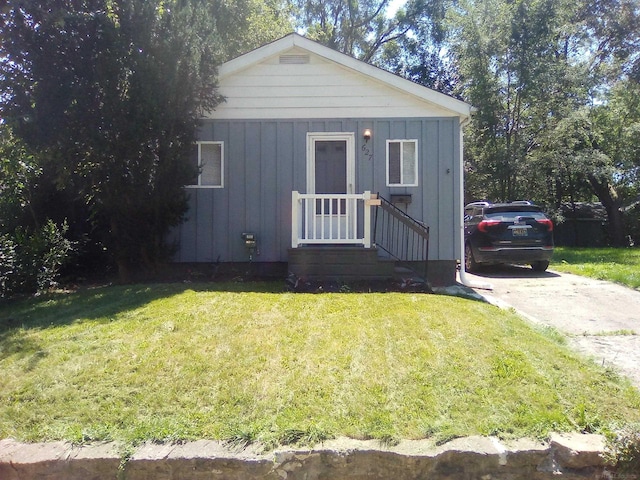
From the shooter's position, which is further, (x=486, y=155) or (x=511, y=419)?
(x=486, y=155)

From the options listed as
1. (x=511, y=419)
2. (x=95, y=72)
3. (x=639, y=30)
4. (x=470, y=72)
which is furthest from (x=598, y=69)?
(x=511, y=419)

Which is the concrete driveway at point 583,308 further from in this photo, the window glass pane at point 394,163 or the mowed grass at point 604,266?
the window glass pane at point 394,163

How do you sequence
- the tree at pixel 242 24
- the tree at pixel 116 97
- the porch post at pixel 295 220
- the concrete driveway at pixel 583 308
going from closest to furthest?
1. the concrete driveway at pixel 583 308
2. the tree at pixel 116 97
3. the porch post at pixel 295 220
4. the tree at pixel 242 24

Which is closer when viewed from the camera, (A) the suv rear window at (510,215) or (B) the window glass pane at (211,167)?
(B) the window glass pane at (211,167)

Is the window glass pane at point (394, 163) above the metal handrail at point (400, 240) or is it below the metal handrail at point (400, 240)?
above

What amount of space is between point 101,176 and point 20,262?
1894 millimetres

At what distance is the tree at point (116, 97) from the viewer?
23.4ft

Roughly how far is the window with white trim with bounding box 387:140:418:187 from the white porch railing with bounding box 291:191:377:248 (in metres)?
0.77

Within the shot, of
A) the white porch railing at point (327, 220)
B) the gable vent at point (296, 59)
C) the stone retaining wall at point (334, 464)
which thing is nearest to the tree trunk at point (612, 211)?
the white porch railing at point (327, 220)

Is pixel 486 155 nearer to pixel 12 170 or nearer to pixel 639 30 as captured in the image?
pixel 639 30

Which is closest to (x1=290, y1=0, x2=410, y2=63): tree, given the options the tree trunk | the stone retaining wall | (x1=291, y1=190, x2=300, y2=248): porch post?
the tree trunk

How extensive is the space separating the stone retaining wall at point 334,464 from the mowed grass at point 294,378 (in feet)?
0.43

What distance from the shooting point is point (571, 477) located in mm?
2979

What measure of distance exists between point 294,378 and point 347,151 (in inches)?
228
